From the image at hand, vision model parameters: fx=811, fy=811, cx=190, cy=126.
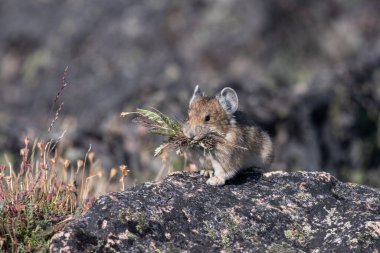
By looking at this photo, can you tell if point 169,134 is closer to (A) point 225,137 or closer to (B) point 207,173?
(B) point 207,173

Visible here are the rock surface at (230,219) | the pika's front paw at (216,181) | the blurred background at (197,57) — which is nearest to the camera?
the rock surface at (230,219)

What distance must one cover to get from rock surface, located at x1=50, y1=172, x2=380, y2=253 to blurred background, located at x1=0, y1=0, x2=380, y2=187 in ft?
27.0

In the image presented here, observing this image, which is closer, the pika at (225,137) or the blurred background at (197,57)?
the pika at (225,137)

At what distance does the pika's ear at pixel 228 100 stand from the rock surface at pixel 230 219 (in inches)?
46.2

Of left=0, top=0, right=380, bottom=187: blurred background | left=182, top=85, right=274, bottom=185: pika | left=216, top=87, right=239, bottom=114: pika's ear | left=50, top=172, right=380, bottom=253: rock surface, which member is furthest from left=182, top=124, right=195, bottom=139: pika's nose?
left=0, top=0, right=380, bottom=187: blurred background

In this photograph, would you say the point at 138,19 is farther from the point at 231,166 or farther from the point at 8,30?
the point at 231,166

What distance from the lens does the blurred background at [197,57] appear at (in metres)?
16.8

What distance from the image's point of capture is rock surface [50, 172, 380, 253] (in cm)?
717

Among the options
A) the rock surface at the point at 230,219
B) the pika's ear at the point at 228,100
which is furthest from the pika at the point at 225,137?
the rock surface at the point at 230,219

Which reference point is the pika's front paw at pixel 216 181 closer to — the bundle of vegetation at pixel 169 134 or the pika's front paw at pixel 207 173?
the pika's front paw at pixel 207 173

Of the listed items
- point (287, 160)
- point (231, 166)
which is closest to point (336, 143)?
point (287, 160)

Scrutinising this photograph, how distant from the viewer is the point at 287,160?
631 inches

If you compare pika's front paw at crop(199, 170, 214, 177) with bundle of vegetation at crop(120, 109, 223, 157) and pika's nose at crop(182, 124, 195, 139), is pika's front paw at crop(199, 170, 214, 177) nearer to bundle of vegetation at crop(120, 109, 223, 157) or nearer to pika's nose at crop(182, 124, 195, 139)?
bundle of vegetation at crop(120, 109, 223, 157)

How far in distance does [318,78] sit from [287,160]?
2.24 meters
